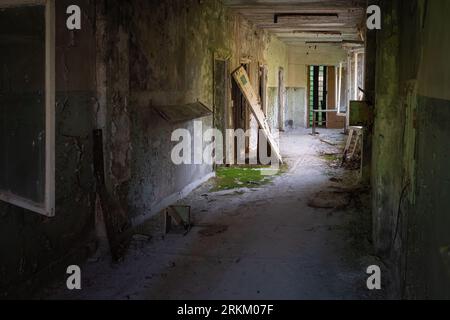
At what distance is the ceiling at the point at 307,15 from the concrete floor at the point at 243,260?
3.97 m

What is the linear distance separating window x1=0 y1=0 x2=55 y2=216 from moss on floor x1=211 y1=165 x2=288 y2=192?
4452 millimetres

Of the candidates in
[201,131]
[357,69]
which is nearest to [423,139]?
[201,131]

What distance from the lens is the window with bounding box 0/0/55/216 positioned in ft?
11.4

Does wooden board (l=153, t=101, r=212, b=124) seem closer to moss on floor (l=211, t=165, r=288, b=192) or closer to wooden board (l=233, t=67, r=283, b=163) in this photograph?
moss on floor (l=211, t=165, r=288, b=192)

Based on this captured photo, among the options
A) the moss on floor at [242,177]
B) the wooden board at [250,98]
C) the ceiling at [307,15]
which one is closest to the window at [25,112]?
the moss on floor at [242,177]

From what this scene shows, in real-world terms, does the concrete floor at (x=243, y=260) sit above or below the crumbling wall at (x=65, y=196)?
below

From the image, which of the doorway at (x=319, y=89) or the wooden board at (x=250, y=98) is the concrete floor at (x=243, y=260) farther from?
the doorway at (x=319, y=89)

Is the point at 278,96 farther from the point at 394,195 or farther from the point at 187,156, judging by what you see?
the point at 394,195

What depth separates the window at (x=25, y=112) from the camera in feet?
11.4

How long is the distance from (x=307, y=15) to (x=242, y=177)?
4.19m

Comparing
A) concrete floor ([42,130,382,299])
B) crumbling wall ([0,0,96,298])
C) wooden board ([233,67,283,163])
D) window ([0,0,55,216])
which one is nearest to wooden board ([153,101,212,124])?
concrete floor ([42,130,382,299])

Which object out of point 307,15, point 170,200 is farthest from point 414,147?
point 307,15

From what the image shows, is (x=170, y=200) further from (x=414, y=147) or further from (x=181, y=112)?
(x=414, y=147)
